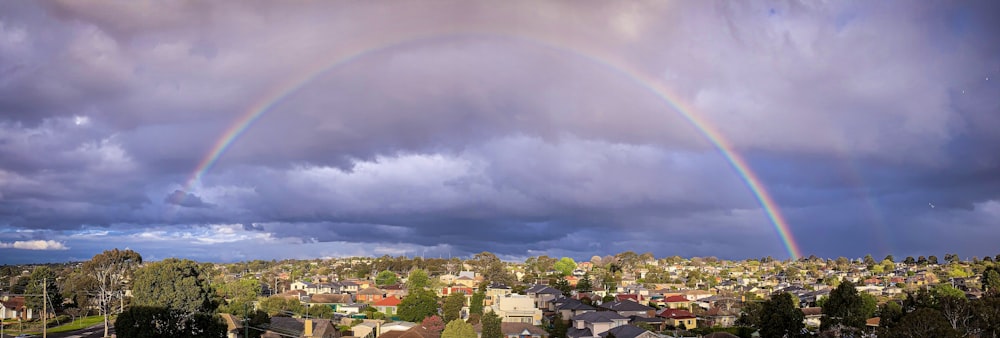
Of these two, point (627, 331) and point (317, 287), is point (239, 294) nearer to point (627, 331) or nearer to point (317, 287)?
point (317, 287)

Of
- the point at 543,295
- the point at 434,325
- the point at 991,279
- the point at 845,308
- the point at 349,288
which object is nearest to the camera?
the point at 845,308

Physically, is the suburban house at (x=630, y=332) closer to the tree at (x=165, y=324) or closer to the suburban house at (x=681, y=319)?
the suburban house at (x=681, y=319)

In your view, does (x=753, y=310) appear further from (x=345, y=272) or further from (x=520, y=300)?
(x=345, y=272)

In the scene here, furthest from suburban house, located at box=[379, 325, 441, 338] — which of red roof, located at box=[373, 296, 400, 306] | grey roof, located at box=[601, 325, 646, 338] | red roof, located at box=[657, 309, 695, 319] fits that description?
red roof, located at box=[373, 296, 400, 306]

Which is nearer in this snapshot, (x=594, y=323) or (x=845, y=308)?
(x=845, y=308)

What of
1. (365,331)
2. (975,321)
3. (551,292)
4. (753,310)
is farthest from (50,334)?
(975,321)

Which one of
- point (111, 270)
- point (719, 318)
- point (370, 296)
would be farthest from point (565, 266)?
point (111, 270)

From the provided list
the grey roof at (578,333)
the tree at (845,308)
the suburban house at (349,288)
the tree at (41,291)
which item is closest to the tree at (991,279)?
the tree at (845,308)
